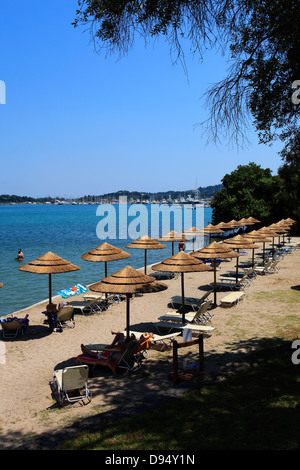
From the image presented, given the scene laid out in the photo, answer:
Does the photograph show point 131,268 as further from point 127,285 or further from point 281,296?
point 281,296

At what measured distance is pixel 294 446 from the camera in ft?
15.7

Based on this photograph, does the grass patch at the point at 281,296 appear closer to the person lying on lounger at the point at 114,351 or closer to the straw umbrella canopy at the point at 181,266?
the straw umbrella canopy at the point at 181,266

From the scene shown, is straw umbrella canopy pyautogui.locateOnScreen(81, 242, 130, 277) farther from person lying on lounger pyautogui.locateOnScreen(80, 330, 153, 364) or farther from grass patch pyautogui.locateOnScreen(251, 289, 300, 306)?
grass patch pyautogui.locateOnScreen(251, 289, 300, 306)

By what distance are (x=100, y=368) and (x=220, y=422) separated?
426 centimetres

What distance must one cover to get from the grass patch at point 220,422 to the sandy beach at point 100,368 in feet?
1.64

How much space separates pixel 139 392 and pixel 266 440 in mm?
3217

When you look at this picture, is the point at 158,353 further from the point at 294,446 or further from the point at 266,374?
the point at 294,446

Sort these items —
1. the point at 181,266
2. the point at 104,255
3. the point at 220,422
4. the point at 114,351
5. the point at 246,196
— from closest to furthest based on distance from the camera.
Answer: the point at 220,422 < the point at 114,351 < the point at 181,266 < the point at 104,255 < the point at 246,196

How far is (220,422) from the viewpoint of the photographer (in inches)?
223

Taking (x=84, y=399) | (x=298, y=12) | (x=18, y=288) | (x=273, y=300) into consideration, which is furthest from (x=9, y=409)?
(x=18, y=288)

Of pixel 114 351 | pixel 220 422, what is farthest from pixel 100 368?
pixel 220 422

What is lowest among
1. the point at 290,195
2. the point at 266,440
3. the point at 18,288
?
the point at 18,288

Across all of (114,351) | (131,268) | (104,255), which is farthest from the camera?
(104,255)

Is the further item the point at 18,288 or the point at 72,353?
the point at 18,288
